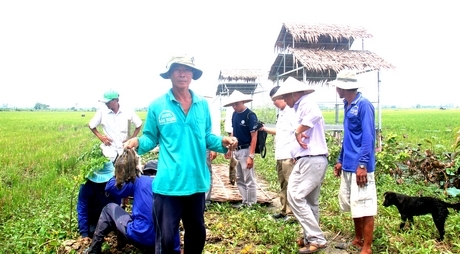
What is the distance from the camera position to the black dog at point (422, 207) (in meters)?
3.50

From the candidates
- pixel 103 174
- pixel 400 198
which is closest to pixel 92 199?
pixel 103 174

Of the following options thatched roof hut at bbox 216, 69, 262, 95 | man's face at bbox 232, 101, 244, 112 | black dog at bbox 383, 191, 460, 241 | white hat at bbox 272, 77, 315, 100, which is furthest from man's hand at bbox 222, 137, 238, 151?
thatched roof hut at bbox 216, 69, 262, 95

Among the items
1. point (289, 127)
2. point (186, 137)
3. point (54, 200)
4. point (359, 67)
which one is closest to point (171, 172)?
point (186, 137)

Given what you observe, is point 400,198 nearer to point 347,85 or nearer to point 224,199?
point 347,85

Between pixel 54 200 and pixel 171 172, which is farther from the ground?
pixel 171 172

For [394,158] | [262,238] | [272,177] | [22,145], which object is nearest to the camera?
[262,238]

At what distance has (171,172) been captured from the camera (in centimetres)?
254

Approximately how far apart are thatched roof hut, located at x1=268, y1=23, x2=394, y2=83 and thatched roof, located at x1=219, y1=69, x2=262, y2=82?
738 cm

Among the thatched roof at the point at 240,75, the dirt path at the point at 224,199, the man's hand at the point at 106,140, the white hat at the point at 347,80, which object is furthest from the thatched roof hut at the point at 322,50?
the thatched roof at the point at 240,75

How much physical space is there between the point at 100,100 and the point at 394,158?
4.86 m

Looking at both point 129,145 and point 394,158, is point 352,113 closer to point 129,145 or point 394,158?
point 129,145

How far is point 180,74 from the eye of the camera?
8.65 ft

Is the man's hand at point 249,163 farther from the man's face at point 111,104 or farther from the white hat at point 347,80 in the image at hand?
the man's face at point 111,104

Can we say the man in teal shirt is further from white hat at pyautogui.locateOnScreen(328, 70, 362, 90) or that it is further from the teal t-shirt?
white hat at pyautogui.locateOnScreen(328, 70, 362, 90)
